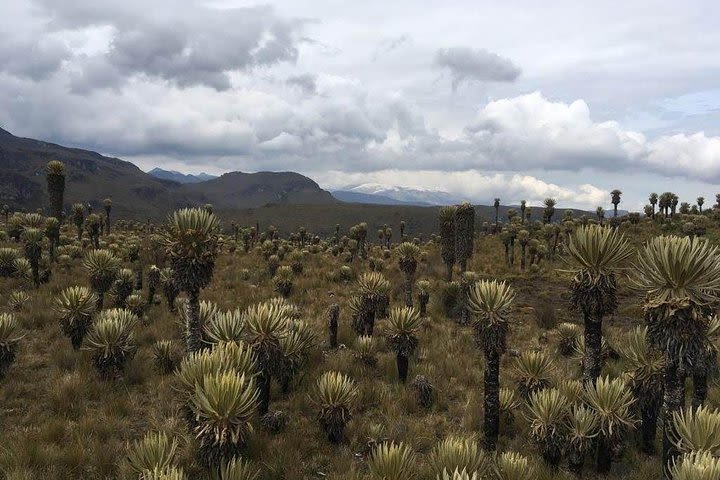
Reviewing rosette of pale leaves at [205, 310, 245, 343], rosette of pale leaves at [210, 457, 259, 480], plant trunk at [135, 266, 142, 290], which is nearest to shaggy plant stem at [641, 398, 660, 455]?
rosette of pale leaves at [210, 457, 259, 480]

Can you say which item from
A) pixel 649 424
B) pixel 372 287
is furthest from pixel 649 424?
pixel 372 287

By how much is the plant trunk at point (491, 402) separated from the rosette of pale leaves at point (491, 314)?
265 millimetres

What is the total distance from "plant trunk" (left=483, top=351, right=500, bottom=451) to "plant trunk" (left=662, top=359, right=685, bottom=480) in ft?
8.97

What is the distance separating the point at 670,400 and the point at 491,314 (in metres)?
3.15

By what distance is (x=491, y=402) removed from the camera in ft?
27.9

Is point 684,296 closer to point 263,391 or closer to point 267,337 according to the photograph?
point 267,337

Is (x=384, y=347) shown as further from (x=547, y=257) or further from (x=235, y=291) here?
(x=547, y=257)

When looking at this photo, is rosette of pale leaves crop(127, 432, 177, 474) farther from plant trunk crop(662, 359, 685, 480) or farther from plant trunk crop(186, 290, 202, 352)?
plant trunk crop(662, 359, 685, 480)

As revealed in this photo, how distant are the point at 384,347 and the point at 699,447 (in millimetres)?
8349

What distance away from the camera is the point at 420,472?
23.2 ft

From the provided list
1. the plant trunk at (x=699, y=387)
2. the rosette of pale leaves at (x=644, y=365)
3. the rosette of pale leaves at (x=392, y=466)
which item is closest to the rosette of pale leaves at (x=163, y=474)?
the rosette of pale leaves at (x=392, y=466)

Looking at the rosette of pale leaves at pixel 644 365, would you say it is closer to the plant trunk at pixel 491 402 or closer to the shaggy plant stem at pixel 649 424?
the shaggy plant stem at pixel 649 424

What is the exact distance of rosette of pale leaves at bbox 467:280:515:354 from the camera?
8516mm

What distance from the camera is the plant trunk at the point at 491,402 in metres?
8.44
